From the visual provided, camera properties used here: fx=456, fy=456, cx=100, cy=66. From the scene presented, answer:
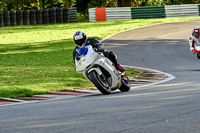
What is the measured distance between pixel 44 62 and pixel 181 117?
42.7ft

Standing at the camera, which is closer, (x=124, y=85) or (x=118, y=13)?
(x=124, y=85)

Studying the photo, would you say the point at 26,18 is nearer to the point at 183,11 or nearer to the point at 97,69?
the point at 183,11

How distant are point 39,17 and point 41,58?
23.1m

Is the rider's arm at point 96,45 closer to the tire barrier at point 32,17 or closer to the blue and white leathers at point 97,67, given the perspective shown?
the blue and white leathers at point 97,67

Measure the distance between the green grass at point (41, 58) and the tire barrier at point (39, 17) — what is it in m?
1.90

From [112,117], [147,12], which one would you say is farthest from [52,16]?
[112,117]

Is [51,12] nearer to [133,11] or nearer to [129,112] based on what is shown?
[133,11]

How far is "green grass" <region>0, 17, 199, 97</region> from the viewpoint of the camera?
41.0 ft

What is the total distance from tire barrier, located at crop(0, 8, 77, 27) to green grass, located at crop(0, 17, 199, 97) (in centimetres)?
190

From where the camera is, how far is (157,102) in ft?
25.4

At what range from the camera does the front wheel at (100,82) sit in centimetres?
993

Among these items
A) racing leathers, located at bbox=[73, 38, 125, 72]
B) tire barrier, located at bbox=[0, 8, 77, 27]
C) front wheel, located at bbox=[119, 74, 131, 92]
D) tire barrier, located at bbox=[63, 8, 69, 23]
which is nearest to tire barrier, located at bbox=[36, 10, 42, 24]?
tire barrier, located at bbox=[0, 8, 77, 27]

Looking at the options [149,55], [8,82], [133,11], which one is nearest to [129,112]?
[8,82]

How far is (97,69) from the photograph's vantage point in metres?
10.1
